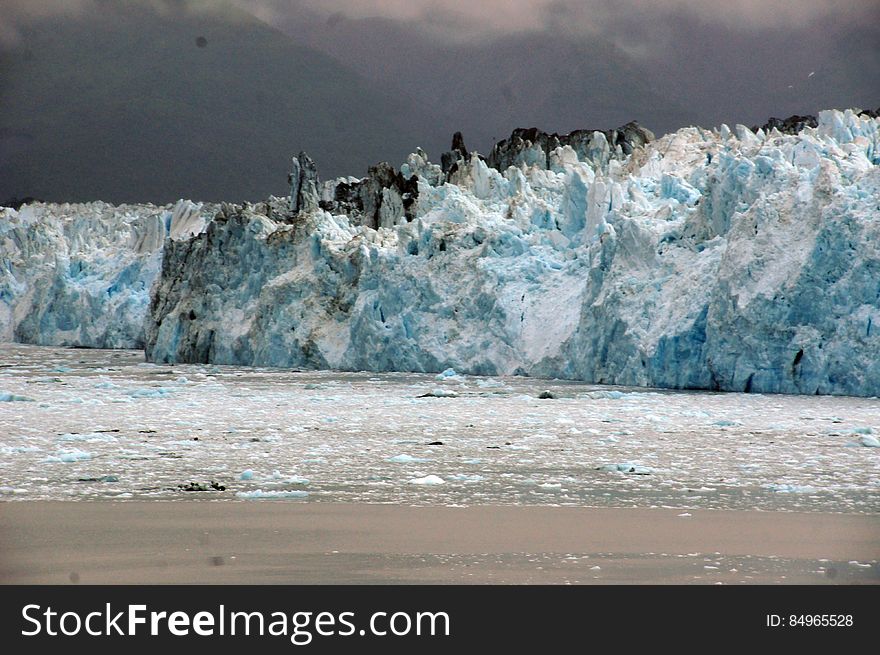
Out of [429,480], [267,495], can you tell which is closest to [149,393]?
[429,480]

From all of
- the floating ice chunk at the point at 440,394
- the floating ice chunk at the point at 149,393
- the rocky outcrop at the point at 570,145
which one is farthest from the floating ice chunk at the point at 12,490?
the rocky outcrop at the point at 570,145

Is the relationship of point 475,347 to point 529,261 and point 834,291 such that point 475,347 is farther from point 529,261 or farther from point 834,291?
point 834,291

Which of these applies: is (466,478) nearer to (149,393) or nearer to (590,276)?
(149,393)

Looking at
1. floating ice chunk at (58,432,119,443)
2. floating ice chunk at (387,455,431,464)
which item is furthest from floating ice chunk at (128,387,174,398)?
floating ice chunk at (387,455,431,464)

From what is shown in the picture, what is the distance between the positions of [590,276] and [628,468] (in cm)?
1437

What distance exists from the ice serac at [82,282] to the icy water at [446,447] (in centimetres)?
2205

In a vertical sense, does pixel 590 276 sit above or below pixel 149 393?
above

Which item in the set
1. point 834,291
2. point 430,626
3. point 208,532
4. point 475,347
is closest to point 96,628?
point 430,626

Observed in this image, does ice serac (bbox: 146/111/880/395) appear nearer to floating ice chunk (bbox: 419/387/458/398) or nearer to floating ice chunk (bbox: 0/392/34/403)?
floating ice chunk (bbox: 419/387/458/398)

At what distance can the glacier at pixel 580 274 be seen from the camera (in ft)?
64.1

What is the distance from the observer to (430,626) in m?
4.51

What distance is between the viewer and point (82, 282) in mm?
42656

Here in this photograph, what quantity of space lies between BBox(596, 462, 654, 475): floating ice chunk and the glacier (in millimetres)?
10280

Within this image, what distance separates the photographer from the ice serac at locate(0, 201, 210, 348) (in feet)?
138
